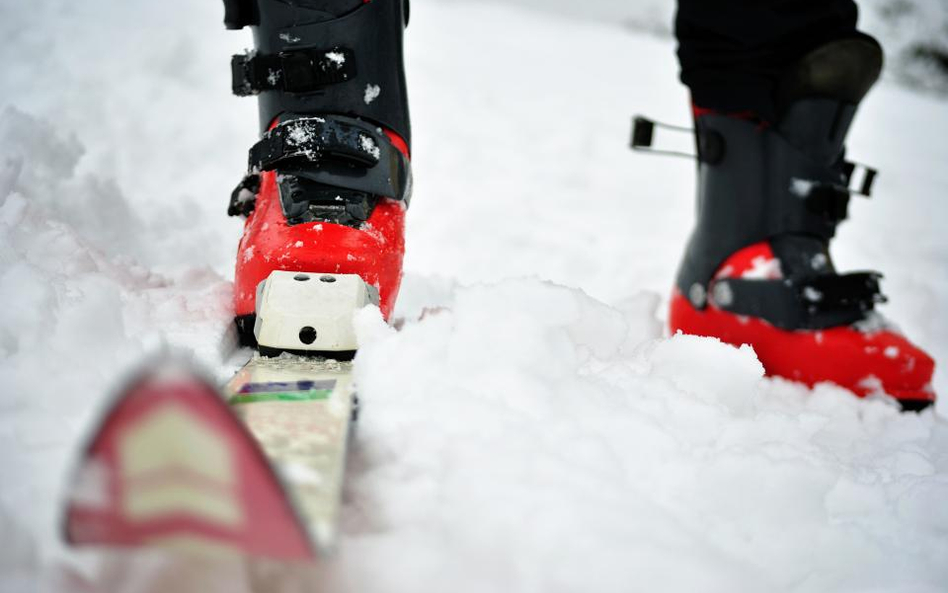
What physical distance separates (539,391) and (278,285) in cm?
38

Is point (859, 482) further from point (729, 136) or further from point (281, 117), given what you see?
point (281, 117)

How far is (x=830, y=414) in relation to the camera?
0.92 meters

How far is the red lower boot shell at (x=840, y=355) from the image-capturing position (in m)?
1.02

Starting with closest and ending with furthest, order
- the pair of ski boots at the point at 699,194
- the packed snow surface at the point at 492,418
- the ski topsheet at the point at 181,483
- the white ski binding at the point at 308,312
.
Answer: the ski topsheet at the point at 181,483
the packed snow surface at the point at 492,418
the white ski binding at the point at 308,312
the pair of ski boots at the point at 699,194

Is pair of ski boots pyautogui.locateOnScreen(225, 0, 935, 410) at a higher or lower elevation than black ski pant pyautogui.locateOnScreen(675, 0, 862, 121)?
lower

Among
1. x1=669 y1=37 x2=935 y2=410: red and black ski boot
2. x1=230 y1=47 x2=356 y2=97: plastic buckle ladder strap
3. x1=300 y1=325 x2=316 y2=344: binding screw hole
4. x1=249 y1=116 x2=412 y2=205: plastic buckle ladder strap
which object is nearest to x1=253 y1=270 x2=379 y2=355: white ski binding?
x1=300 y1=325 x2=316 y2=344: binding screw hole

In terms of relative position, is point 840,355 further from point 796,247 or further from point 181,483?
point 181,483

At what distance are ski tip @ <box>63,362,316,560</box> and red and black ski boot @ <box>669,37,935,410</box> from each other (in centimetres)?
96

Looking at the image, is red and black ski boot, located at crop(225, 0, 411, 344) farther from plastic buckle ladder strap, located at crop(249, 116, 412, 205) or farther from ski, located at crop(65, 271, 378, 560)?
ski, located at crop(65, 271, 378, 560)

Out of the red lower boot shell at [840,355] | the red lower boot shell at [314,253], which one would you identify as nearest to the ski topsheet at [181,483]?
the red lower boot shell at [314,253]

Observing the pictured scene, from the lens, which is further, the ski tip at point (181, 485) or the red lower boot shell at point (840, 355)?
the red lower boot shell at point (840, 355)

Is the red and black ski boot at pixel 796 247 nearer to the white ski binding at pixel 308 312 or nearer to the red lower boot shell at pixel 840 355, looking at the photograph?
the red lower boot shell at pixel 840 355

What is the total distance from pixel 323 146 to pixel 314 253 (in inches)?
6.1

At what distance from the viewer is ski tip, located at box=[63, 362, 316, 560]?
0.30 m
